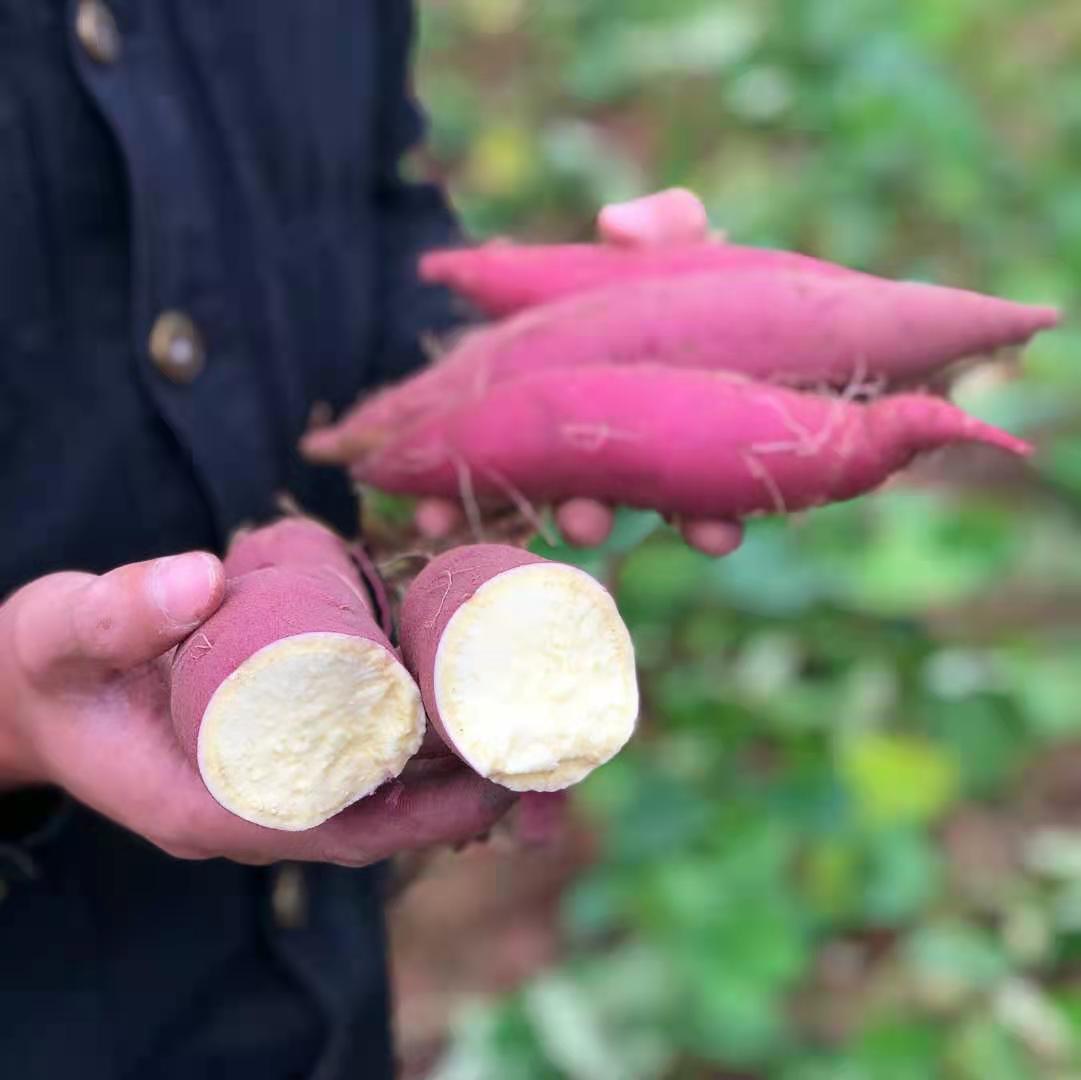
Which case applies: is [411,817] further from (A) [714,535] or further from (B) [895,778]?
(B) [895,778]

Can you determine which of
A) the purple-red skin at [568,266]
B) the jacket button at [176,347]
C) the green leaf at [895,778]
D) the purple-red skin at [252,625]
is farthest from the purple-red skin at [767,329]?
the green leaf at [895,778]

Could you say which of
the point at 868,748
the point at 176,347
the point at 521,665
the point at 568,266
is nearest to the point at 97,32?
the point at 176,347

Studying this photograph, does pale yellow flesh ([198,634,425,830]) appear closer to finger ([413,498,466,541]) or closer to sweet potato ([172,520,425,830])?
sweet potato ([172,520,425,830])

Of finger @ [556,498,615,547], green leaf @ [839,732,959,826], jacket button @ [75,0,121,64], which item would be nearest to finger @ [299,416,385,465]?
finger @ [556,498,615,547]

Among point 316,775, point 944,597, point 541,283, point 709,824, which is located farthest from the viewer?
point 944,597

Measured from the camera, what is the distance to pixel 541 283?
681 millimetres

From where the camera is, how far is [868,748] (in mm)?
1157

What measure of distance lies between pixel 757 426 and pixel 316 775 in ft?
1.00

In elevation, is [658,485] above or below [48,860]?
above

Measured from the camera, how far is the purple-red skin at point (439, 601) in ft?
1.28

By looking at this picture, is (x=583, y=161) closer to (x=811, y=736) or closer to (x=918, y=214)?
(x=918, y=214)

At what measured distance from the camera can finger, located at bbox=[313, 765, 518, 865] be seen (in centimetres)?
40

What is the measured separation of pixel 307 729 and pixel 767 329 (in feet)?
1.19

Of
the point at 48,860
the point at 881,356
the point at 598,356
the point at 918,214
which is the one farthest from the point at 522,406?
the point at 918,214
